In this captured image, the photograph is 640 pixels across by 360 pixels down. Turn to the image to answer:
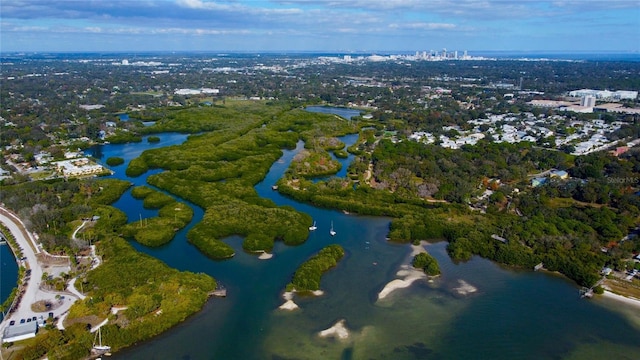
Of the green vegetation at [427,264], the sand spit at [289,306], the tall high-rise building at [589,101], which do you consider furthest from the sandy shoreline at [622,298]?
the tall high-rise building at [589,101]

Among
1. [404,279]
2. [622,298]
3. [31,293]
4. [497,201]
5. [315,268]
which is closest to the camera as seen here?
[31,293]

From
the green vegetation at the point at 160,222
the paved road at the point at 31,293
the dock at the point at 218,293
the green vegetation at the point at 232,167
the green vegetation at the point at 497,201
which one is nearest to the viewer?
the paved road at the point at 31,293

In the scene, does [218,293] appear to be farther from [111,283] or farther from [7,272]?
[7,272]

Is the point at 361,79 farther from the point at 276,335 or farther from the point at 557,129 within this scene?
the point at 276,335

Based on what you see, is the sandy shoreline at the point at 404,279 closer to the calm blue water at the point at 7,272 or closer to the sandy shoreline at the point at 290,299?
the sandy shoreline at the point at 290,299

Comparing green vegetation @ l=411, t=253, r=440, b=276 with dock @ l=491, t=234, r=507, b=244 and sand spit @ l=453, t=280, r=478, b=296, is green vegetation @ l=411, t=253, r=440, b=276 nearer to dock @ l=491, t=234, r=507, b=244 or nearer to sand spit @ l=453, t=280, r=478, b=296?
sand spit @ l=453, t=280, r=478, b=296

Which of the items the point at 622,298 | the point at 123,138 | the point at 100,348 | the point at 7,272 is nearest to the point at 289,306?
the point at 100,348

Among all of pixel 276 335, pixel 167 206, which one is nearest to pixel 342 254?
pixel 276 335

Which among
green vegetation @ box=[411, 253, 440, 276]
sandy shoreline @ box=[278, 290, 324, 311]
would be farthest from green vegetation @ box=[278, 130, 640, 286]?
sandy shoreline @ box=[278, 290, 324, 311]
